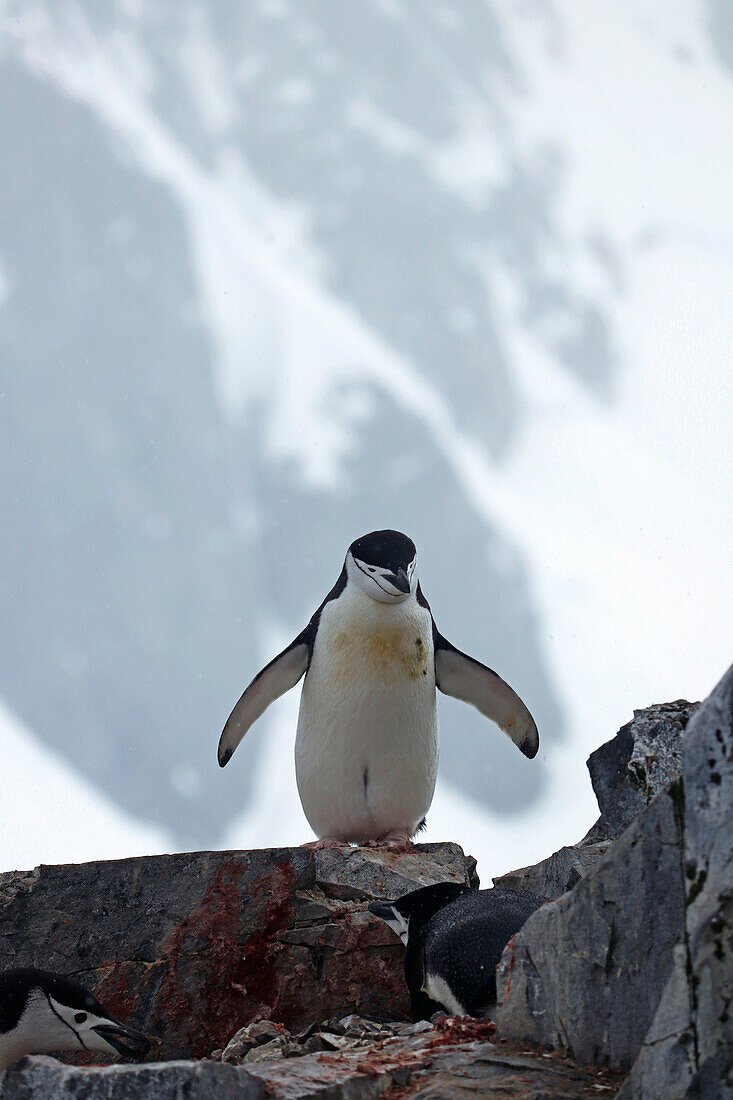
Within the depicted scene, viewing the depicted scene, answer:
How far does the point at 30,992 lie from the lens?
10.6ft

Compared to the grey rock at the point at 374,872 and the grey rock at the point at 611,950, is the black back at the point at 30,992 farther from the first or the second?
the grey rock at the point at 611,950

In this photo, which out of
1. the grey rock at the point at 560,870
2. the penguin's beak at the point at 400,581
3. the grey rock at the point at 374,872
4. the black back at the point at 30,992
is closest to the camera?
the black back at the point at 30,992

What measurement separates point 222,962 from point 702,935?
9.79 ft

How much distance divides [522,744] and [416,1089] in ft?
14.3

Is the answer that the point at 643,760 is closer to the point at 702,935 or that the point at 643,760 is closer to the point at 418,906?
the point at 418,906

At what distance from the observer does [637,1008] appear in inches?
75.2

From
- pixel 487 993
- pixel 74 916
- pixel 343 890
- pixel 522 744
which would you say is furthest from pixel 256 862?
pixel 522 744

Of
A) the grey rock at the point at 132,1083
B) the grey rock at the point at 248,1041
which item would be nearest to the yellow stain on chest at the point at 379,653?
the grey rock at the point at 248,1041

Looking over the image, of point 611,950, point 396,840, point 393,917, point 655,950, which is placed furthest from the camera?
point 396,840

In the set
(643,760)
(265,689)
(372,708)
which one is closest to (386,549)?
(372,708)

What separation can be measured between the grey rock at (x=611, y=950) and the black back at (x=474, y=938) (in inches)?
31.5

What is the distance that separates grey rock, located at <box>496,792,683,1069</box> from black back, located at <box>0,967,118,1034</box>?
162cm

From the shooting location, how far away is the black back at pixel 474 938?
3041mm

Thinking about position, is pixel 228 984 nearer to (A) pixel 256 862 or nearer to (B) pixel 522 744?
(A) pixel 256 862
